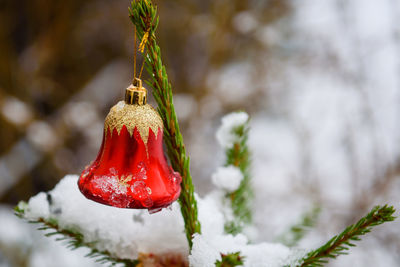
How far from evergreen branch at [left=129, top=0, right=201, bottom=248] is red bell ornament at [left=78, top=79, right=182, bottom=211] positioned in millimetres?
13

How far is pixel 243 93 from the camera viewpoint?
6.68ft

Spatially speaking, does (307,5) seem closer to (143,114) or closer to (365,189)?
(365,189)

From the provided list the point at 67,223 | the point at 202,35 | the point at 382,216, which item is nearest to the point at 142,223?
the point at 67,223

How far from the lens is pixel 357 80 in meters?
1.60

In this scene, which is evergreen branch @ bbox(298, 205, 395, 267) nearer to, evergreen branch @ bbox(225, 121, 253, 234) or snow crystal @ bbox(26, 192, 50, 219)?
evergreen branch @ bbox(225, 121, 253, 234)

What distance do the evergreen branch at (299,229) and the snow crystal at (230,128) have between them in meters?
0.21

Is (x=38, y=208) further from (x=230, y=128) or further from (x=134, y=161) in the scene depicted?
(x=230, y=128)

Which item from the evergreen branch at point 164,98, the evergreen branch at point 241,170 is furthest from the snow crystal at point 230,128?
the evergreen branch at point 164,98

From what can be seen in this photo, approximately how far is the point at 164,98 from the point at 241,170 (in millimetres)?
206

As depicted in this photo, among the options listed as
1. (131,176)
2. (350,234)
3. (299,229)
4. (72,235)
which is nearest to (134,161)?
(131,176)

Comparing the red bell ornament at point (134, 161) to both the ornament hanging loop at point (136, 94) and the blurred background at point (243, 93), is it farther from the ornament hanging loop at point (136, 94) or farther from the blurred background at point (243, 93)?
the blurred background at point (243, 93)

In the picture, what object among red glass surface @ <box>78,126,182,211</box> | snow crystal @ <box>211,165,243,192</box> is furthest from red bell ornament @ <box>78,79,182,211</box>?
snow crystal @ <box>211,165,243,192</box>

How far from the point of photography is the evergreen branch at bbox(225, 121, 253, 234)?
0.48 meters

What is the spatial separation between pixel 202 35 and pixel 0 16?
1.21 meters
